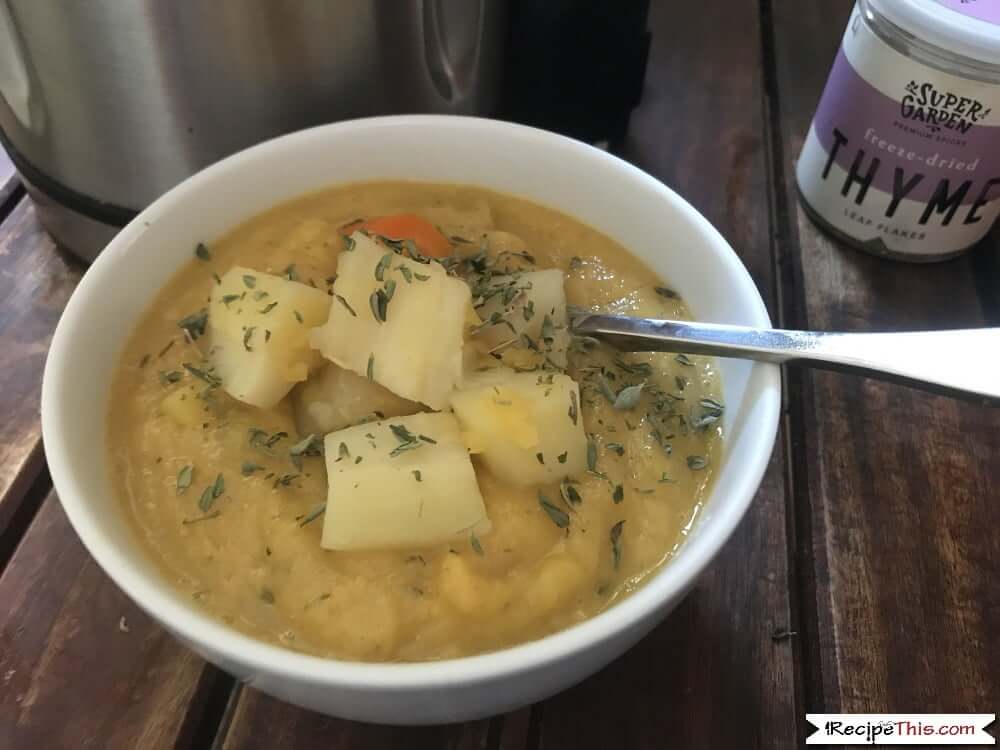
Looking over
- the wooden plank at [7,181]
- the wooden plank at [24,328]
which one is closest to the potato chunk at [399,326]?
the wooden plank at [24,328]

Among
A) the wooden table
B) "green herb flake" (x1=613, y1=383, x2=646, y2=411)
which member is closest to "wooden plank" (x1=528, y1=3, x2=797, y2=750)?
the wooden table

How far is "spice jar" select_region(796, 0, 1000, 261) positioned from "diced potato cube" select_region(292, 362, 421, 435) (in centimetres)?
78

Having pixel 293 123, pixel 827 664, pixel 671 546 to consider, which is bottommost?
pixel 827 664

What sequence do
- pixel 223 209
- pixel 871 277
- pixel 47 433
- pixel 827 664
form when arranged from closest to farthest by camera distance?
pixel 47 433
pixel 827 664
pixel 223 209
pixel 871 277

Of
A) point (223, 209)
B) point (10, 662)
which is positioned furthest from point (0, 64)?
point (10, 662)

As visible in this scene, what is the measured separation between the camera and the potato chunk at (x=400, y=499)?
775 millimetres

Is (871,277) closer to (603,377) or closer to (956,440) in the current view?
Answer: (956,440)

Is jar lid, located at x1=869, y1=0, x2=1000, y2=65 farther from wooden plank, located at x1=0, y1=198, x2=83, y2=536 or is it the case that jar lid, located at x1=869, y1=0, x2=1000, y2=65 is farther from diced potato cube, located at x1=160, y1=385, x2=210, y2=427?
wooden plank, located at x1=0, y1=198, x2=83, y2=536

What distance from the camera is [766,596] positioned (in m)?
0.96

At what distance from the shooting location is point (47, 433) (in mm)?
793

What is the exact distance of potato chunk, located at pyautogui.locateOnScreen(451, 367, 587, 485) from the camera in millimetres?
818

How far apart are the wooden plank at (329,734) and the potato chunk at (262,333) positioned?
12.1 inches

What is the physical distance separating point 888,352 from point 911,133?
18.7 inches

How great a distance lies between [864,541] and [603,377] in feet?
1.22
